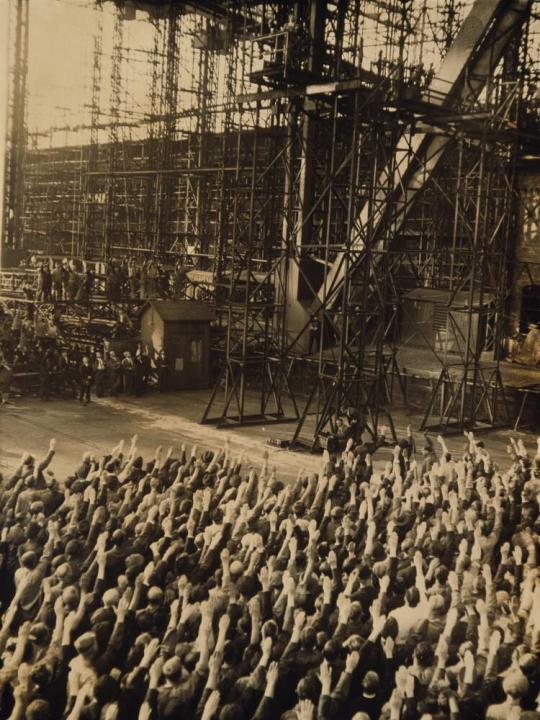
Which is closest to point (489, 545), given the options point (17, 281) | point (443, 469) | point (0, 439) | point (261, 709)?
point (443, 469)

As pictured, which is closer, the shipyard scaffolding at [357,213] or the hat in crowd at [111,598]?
the hat in crowd at [111,598]

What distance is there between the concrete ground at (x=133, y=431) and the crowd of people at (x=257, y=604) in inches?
212

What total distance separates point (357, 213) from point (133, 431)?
343 inches

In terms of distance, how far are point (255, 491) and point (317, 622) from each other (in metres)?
4.53

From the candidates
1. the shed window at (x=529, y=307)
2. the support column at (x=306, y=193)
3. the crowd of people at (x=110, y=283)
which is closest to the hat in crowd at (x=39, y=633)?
the support column at (x=306, y=193)

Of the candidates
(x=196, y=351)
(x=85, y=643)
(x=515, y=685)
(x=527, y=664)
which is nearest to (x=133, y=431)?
(x=196, y=351)

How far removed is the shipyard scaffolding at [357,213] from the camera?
17.6 m

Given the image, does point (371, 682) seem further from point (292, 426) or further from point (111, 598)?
point (292, 426)

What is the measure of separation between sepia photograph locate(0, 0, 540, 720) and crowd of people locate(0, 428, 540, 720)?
0.09 feet

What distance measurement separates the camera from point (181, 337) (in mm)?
23562

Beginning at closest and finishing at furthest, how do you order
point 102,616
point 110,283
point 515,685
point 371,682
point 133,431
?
1. point 515,685
2. point 371,682
3. point 102,616
4. point 133,431
5. point 110,283

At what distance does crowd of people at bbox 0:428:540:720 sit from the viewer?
19.4 feet

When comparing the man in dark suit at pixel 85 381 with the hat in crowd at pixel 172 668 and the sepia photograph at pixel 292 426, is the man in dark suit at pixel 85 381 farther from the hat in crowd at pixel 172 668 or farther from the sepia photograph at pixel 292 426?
the hat in crowd at pixel 172 668

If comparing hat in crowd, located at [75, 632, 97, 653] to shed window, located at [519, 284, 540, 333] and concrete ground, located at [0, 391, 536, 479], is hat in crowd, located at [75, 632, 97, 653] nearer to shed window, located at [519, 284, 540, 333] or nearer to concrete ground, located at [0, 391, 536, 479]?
concrete ground, located at [0, 391, 536, 479]
